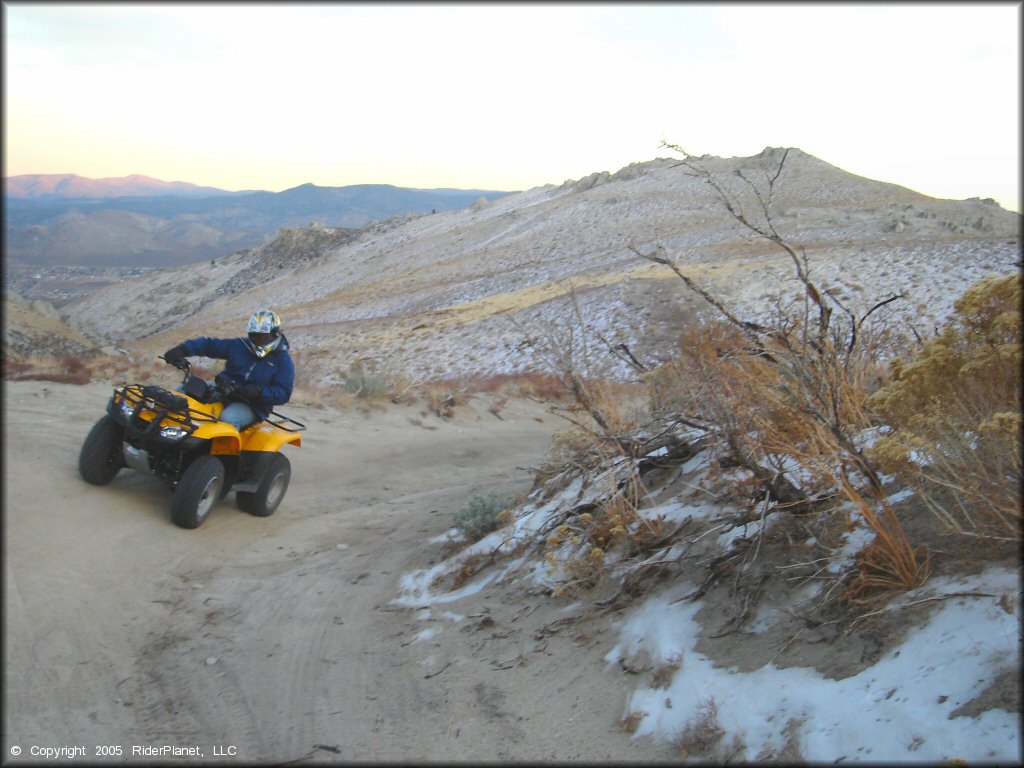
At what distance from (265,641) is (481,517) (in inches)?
93.5

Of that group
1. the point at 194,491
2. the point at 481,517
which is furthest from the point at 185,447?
the point at 481,517

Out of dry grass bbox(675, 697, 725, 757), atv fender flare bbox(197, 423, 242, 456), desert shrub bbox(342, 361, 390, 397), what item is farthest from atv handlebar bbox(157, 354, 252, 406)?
desert shrub bbox(342, 361, 390, 397)

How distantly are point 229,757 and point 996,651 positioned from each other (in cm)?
341

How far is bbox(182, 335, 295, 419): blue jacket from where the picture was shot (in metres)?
7.32

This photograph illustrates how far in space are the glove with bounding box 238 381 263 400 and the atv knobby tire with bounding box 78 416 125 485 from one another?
1.13m

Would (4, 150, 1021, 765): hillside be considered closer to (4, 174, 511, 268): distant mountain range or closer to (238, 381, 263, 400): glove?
(238, 381, 263, 400): glove

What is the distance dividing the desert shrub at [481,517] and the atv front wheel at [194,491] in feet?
7.25

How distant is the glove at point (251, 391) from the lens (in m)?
7.12

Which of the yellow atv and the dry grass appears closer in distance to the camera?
the dry grass

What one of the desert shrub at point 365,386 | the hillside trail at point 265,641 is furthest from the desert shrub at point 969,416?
the desert shrub at point 365,386

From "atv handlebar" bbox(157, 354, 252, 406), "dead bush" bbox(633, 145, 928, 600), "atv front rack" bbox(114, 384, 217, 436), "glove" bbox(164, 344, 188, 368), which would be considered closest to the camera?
"dead bush" bbox(633, 145, 928, 600)

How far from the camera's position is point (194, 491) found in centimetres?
675

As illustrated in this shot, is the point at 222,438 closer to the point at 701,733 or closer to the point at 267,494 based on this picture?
the point at 267,494

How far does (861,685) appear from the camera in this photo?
3330 millimetres
